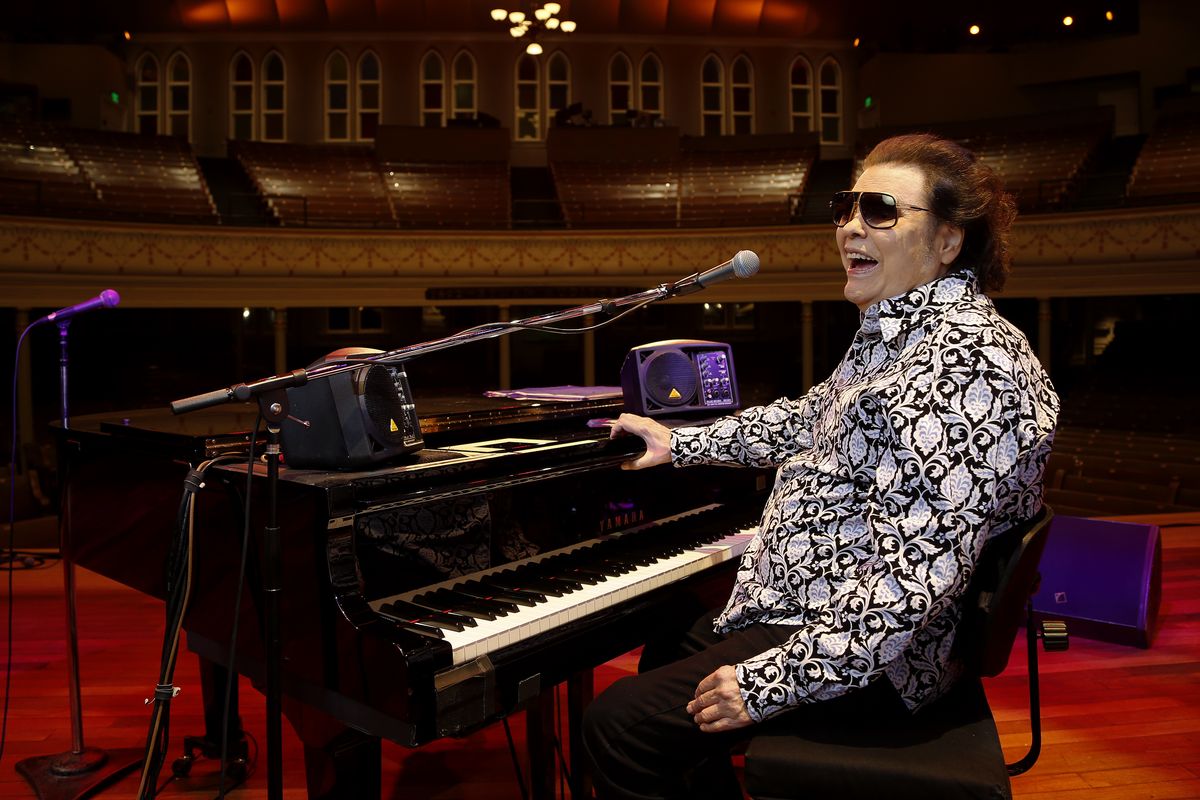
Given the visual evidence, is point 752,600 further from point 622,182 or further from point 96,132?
point 96,132

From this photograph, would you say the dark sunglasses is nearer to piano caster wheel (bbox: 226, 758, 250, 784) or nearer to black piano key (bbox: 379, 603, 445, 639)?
black piano key (bbox: 379, 603, 445, 639)

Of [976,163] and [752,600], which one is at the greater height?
[976,163]

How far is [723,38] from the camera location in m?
15.8

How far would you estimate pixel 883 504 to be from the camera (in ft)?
4.26

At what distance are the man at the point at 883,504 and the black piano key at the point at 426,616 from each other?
0.28 meters

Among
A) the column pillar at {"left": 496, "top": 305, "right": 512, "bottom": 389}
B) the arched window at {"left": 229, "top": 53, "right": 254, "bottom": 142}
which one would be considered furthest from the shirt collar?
the arched window at {"left": 229, "top": 53, "right": 254, "bottom": 142}

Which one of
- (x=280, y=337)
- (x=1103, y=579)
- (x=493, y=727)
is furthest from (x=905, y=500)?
(x=280, y=337)

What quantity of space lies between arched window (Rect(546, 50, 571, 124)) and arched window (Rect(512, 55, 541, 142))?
18 cm

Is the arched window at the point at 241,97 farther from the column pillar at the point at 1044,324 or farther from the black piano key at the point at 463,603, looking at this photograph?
the black piano key at the point at 463,603

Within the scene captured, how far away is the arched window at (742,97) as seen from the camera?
1602cm

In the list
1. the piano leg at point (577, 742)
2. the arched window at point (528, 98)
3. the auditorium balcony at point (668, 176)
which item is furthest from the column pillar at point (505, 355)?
the piano leg at point (577, 742)

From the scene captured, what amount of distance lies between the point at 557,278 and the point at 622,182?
2.44 m

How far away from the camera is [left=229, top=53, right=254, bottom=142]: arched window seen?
15.2 meters

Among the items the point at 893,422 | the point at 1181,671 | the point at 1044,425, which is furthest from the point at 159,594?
the point at 1181,671
